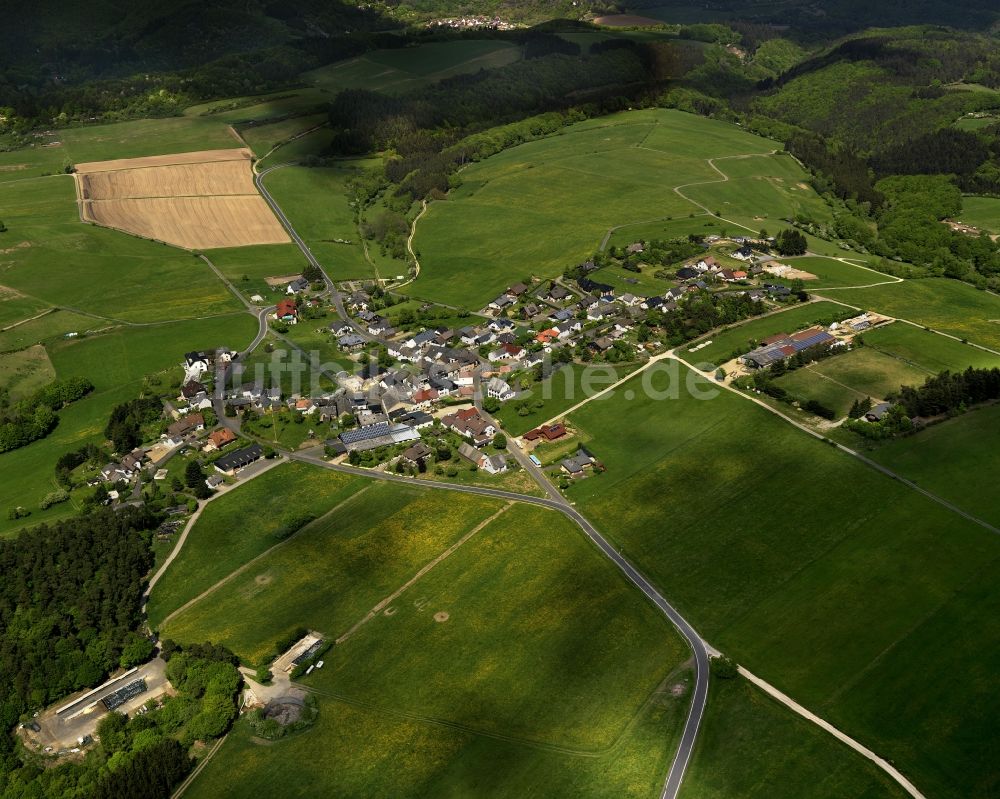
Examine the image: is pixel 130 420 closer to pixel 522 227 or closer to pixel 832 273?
pixel 522 227

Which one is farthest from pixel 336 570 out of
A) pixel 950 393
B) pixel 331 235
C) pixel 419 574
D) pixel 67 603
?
pixel 331 235

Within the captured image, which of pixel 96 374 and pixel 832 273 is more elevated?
pixel 832 273

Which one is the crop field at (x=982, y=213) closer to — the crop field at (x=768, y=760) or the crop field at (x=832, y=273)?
the crop field at (x=832, y=273)

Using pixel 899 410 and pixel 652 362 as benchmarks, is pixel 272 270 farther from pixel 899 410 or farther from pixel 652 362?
pixel 899 410

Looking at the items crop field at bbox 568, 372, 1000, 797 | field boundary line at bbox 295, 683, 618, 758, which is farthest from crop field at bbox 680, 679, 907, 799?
field boundary line at bbox 295, 683, 618, 758

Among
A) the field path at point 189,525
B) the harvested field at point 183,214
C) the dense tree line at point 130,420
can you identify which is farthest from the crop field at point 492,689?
the harvested field at point 183,214
